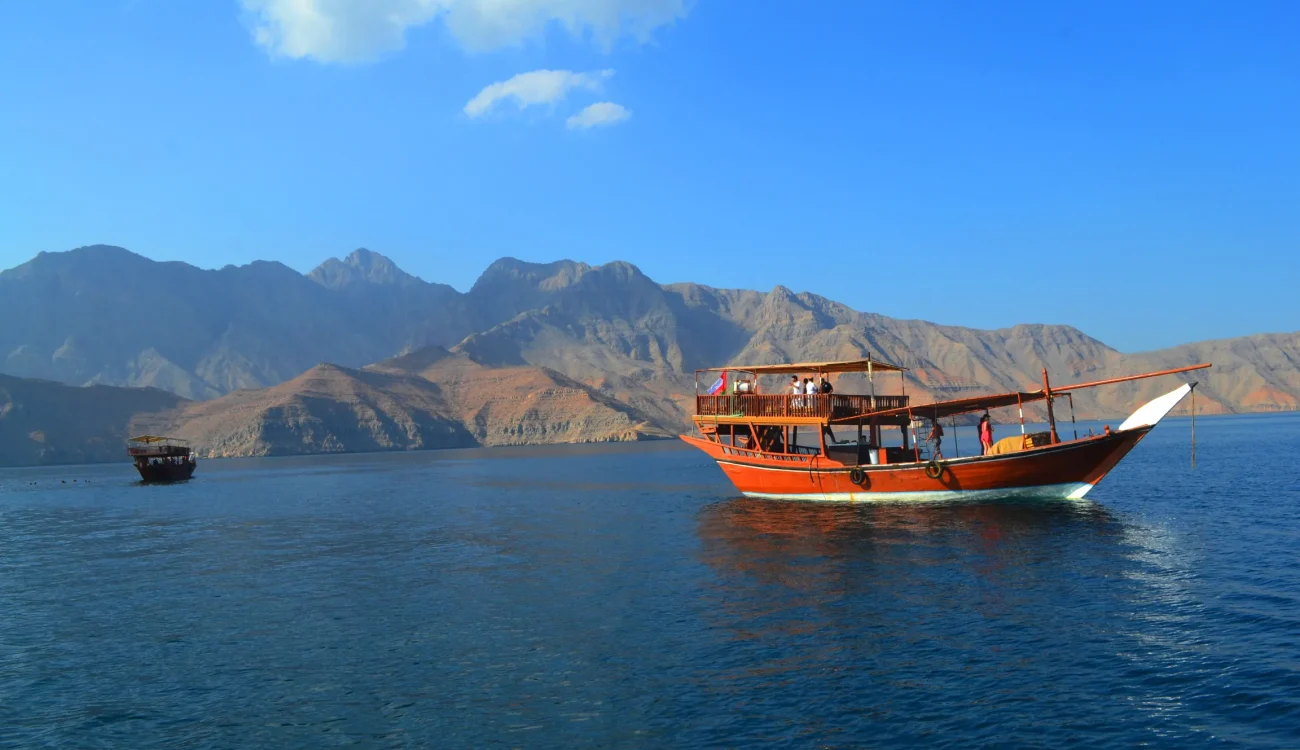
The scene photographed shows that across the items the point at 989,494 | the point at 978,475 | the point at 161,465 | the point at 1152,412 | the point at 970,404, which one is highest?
the point at 970,404

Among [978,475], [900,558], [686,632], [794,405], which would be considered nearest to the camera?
[686,632]

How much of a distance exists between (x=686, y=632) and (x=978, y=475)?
2557cm

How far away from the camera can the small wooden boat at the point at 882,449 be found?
39.9m

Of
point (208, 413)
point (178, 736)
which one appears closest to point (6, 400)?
point (208, 413)

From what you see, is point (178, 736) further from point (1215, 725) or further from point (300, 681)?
point (1215, 725)

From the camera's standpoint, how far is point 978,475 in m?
40.9

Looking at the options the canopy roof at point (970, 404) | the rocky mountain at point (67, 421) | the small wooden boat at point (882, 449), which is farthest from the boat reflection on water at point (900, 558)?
the rocky mountain at point (67, 421)

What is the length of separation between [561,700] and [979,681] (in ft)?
26.1

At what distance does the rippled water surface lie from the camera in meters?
14.8

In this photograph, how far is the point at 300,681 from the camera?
17.8m

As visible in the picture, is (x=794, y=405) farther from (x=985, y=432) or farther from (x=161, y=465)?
(x=161, y=465)

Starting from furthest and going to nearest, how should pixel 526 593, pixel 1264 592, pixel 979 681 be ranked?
pixel 526 593 → pixel 1264 592 → pixel 979 681

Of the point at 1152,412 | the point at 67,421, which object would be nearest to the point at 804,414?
the point at 1152,412

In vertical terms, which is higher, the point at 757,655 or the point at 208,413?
the point at 208,413
